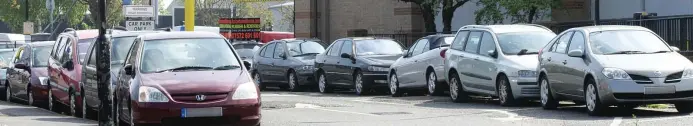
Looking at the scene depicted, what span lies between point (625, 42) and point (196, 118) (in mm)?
6095

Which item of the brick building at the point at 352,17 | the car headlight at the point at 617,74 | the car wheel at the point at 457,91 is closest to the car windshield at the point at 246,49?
the brick building at the point at 352,17

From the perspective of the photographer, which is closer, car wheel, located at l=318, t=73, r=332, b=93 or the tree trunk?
car wheel, located at l=318, t=73, r=332, b=93

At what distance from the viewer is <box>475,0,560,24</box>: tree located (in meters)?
31.4

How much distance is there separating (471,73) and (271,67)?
34.5ft

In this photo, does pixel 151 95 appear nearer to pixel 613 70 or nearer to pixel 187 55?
pixel 187 55

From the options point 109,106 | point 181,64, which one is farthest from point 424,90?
point 109,106

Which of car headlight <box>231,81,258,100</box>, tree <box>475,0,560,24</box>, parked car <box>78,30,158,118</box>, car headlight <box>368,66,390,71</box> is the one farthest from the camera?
tree <box>475,0,560,24</box>

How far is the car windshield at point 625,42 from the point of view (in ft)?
54.6

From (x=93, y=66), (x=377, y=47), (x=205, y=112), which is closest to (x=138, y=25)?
(x=377, y=47)

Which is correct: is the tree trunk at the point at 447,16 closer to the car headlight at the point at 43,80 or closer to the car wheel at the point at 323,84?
the car wheel at the point at 323,84

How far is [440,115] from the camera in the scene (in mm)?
17312

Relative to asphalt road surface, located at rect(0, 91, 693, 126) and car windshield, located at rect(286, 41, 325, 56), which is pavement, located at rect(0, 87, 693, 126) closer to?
asphalt road surface, located at rect(0, 91, 693, 126)

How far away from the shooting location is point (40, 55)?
2358 cm

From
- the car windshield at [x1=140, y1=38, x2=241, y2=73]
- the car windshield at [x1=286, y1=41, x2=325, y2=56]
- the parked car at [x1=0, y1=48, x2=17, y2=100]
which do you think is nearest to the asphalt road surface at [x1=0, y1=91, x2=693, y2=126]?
the car windshield at [x1=140, y1=38, x2=241, y2=73]
